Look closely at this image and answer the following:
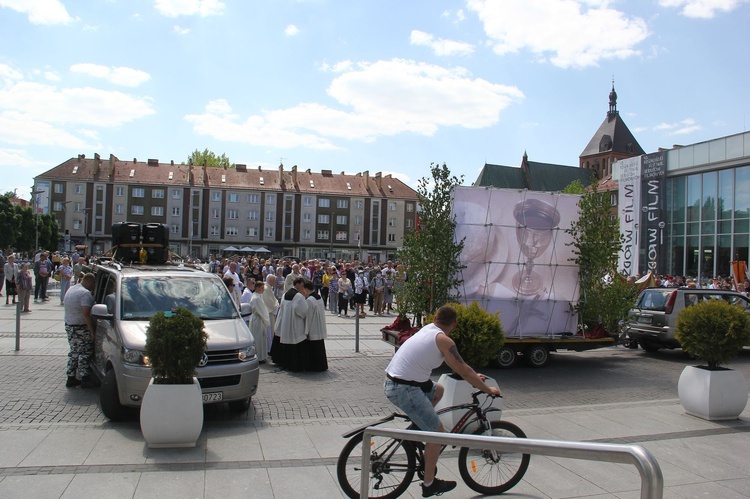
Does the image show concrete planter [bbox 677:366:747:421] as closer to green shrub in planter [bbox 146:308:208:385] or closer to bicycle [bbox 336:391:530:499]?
bicycle [bbox 336:391:530:499]

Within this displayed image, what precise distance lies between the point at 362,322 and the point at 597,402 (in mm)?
12106

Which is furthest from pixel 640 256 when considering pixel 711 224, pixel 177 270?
pixel 177 270

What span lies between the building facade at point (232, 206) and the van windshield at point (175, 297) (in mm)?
70442

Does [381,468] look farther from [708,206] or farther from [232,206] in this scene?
[232,206]

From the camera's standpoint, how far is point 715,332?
8633mm

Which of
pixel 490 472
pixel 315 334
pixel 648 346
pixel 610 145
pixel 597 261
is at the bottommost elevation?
pixel 648 346

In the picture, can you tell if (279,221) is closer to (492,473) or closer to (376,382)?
(376,382)

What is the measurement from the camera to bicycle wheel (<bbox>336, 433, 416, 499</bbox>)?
5.08 m

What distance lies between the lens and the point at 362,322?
69.6 ft

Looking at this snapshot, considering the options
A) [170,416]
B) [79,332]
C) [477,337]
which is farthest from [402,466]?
[79,332]

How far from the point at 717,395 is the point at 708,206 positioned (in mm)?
33434

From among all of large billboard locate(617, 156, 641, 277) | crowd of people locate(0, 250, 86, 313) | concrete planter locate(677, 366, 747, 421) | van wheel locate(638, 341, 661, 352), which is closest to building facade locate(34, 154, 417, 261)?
large billboard locate(617, 156, 641, 277)

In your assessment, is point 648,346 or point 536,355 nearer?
point 536,355

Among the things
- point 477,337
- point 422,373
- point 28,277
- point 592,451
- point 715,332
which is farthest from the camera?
point 28,277
